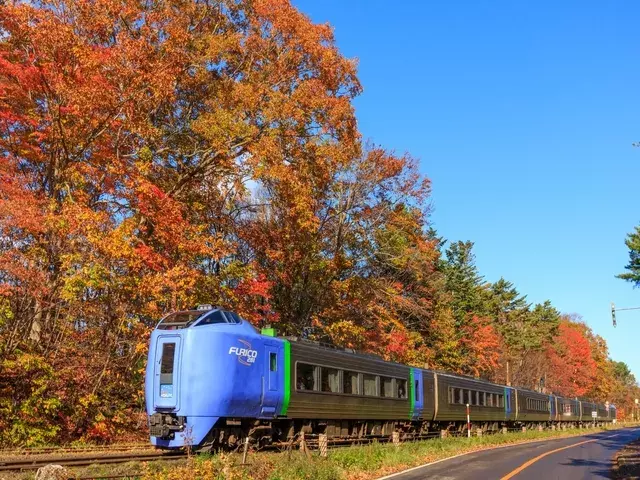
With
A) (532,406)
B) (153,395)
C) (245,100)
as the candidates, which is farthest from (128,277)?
(532,406)

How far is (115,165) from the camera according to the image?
709 inches

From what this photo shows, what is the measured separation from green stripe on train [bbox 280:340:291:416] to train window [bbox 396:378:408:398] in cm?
813

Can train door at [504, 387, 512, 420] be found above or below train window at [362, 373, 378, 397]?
below

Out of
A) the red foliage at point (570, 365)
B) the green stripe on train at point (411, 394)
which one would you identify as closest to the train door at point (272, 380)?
the green stripe on train at point (411, 394)

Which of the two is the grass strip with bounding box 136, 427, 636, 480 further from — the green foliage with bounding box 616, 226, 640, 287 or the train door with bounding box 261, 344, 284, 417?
the green foliage with bounding box 616, 226, 640, 287

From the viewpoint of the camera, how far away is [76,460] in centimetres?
1137

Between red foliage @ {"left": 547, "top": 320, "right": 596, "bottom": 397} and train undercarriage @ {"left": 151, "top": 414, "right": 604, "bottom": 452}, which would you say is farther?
red foliage @ {"left": 547, "top": 320, "right": 596, "bottom": 397}

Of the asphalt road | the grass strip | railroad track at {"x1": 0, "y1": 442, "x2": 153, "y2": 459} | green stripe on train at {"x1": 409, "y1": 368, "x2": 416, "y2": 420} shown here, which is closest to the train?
green stripe on train at {"x1": 409, "y1": 368, "x2": 416, "y2": 420}

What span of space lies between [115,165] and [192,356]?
7425 millimetres

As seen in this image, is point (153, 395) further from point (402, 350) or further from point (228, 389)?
point (402, 350)

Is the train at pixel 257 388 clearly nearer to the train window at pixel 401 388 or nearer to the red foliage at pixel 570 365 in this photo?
the train window at pixel 401 388

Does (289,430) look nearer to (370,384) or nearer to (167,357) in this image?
(167,357)

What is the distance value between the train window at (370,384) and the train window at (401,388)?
78.9 inches

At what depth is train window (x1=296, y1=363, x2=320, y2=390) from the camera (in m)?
16.7
